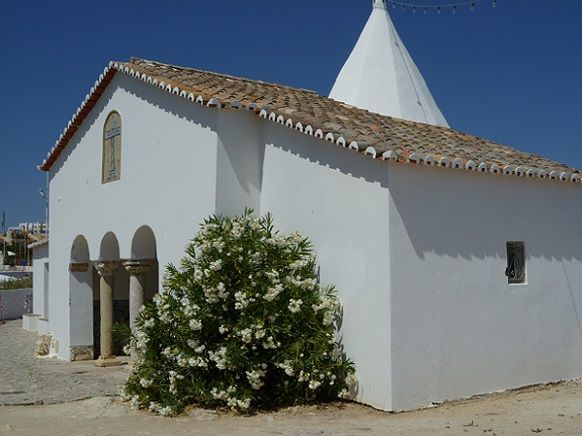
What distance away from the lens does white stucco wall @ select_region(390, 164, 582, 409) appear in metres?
8.36

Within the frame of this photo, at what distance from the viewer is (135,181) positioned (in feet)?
39.9

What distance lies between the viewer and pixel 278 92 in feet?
39.8

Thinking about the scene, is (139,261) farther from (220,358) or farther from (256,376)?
(256,376)

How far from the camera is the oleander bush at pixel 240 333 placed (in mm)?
8312

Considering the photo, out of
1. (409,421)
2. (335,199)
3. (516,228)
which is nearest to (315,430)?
(409,421)

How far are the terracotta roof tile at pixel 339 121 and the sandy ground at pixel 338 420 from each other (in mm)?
2975

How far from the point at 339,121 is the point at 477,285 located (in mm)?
3023

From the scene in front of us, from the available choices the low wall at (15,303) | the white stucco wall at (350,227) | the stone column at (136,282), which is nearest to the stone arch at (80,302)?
the stone column at (136,282)

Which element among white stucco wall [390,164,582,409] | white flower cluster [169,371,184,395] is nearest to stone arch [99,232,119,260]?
white flower cluster [169,371,184,395]

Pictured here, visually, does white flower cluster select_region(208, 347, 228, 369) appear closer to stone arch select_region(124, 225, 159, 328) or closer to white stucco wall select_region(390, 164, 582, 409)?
white stucco wall select_region(390, 164, 582, 409)

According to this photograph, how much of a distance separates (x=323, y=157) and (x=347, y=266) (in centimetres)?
149

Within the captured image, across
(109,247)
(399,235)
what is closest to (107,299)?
(109,247)

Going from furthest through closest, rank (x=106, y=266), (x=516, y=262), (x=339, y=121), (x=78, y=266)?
1. (x=78, y=266)
2. (x=106, y=266)
3. (x=339, y=121)
4. (x=516, y=262)

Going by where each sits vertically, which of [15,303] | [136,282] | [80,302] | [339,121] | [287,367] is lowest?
[15,303]
